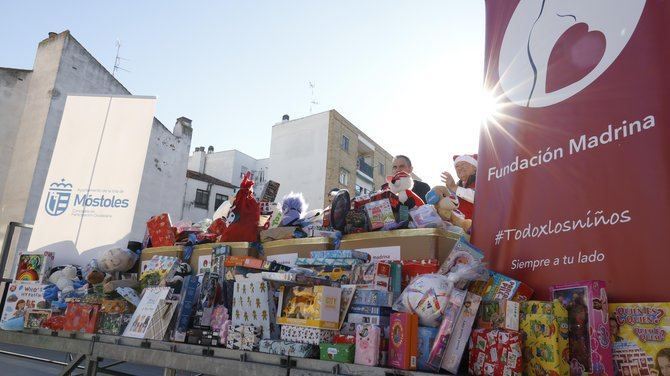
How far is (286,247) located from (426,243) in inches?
44.7

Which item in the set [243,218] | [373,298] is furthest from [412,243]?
[243,218]

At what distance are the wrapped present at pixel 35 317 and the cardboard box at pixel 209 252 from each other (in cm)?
112

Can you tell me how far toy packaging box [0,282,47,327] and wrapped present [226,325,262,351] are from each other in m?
2.23

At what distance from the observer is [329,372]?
1.80 m

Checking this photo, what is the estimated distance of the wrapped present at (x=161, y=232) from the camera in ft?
13.7

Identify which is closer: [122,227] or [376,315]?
[376,315]

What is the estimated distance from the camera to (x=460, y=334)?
176cm

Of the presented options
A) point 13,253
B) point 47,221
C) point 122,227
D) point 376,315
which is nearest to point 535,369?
point 376,315

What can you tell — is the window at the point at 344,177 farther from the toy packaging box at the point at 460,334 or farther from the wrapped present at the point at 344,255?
the toy packaging box at the point at 460,334

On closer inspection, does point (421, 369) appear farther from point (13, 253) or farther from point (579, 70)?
point (13, 253)

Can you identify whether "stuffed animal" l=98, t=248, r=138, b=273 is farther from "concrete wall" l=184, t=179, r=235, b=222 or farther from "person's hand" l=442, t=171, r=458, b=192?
"concrete wall" l=184, t=179, r=235, b=222

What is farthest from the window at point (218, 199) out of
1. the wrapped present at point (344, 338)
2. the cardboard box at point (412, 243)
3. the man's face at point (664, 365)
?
the man's face at point (664, 365)

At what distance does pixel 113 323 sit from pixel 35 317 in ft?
3.27

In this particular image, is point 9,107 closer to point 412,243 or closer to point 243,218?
point 243,218
